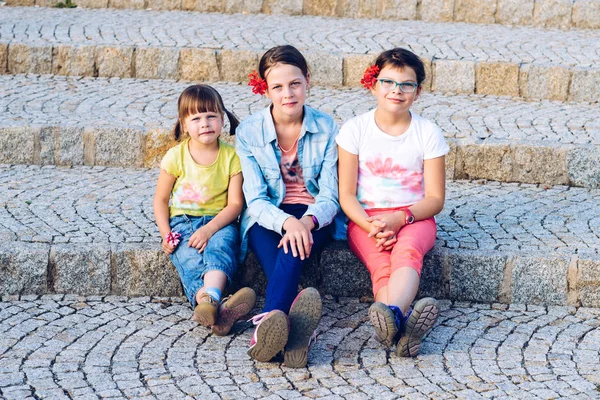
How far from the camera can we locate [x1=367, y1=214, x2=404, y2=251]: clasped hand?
4.21 meters

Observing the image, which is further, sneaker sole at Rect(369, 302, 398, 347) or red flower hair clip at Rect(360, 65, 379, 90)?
red flower hair clip at Rect(360, 65, 379, 90)

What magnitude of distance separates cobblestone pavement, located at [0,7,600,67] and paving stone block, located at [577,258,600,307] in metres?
3.20

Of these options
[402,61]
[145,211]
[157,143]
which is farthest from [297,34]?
[402,61]

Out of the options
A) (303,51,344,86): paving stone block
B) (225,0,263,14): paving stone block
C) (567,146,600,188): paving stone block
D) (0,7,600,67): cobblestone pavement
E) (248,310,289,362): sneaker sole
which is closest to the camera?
(248,310,289,362): sneaker sole

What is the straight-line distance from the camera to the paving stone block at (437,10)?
906 cm

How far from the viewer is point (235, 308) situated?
3.99 m

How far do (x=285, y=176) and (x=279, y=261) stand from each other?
0.57 metres

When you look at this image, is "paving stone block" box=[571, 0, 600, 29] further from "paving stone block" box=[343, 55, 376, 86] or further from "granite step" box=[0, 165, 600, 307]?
"granite step" box=[0, 165, 600, 307]

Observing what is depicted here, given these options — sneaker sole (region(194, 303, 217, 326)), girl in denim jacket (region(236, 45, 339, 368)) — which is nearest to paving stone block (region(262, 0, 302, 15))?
girl in denim jacket (region(236, 45, 339, 368))

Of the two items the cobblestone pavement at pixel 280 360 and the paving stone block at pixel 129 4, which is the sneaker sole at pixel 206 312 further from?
the paving stone block at pixel 129 4

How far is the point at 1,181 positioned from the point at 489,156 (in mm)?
2940

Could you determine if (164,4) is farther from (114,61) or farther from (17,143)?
(17,143)

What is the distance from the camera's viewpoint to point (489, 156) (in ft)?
19.0

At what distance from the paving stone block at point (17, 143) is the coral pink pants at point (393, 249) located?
2.49m
